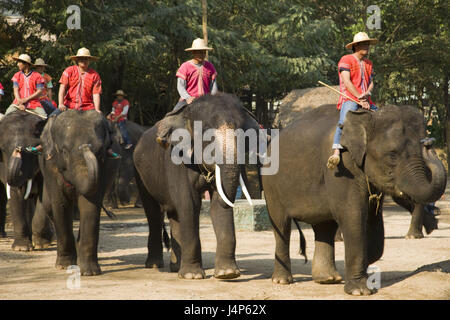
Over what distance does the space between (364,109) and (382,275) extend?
6.91 ft

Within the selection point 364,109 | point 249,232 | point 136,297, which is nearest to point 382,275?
point 364,109

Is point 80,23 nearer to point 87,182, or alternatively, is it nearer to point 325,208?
point 87,182

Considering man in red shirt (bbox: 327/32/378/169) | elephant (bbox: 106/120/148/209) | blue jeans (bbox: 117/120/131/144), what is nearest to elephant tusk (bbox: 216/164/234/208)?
man in red shirt (bbox: 327/32/378/169)

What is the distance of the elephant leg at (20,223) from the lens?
12.2 meters

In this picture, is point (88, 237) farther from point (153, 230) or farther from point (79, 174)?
point (153, 230)

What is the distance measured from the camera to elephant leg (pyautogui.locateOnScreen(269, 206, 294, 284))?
28.9 feet

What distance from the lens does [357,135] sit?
796 centimetres

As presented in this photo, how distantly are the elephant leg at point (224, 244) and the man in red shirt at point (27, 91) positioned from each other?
4530 mm

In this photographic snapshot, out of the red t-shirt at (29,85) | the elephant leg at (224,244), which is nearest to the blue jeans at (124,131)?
the red t-shirt at (29,85)

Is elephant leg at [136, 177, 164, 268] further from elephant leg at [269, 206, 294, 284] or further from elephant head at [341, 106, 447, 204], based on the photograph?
elephant head at [341, 106, 447, 204]

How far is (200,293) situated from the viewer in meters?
8.08

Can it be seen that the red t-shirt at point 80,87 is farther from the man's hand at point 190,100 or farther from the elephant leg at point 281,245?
the elephant leg at point 281,245

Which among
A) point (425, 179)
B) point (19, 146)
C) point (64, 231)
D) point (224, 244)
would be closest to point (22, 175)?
point (19, 146)

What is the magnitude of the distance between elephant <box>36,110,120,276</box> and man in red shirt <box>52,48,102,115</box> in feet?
1.50
